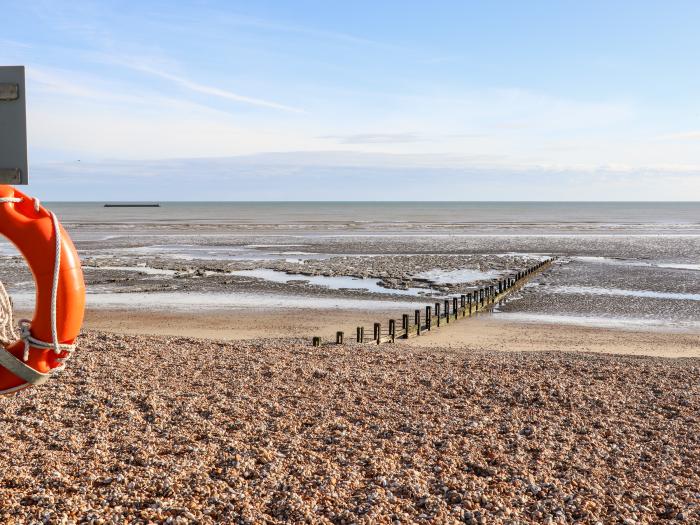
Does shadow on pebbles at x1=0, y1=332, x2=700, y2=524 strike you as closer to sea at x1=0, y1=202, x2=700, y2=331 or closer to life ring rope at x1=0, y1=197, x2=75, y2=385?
life ring rope at x1=0, y1=197, x2=75, y2=385

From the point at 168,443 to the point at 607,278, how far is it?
1090 inches

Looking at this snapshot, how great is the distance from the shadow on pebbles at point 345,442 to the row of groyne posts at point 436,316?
418 centimetres

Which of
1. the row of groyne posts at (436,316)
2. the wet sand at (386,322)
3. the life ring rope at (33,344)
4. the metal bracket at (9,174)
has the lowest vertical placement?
the wet sand at (386,322)

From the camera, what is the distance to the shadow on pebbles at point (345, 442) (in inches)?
226

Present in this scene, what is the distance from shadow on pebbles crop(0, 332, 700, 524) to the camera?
573cm

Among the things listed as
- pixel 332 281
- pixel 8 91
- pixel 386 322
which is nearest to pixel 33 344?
pixel 8 91

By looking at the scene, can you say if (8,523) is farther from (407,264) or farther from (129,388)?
(407,264)

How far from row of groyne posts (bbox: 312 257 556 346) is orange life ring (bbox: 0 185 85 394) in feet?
27.3

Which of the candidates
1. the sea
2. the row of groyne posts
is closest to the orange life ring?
the row of groyne posts

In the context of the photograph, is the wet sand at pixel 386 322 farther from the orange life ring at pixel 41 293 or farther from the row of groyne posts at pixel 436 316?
the orange life ring at pixel 41 293

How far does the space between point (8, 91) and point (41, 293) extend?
1656 mm

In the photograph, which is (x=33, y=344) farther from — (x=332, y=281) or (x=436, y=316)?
(x=332, y=281)

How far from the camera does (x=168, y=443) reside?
7.06 m

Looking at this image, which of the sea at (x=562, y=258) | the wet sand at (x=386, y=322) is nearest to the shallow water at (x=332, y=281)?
the sea at (x=562, y=258)
